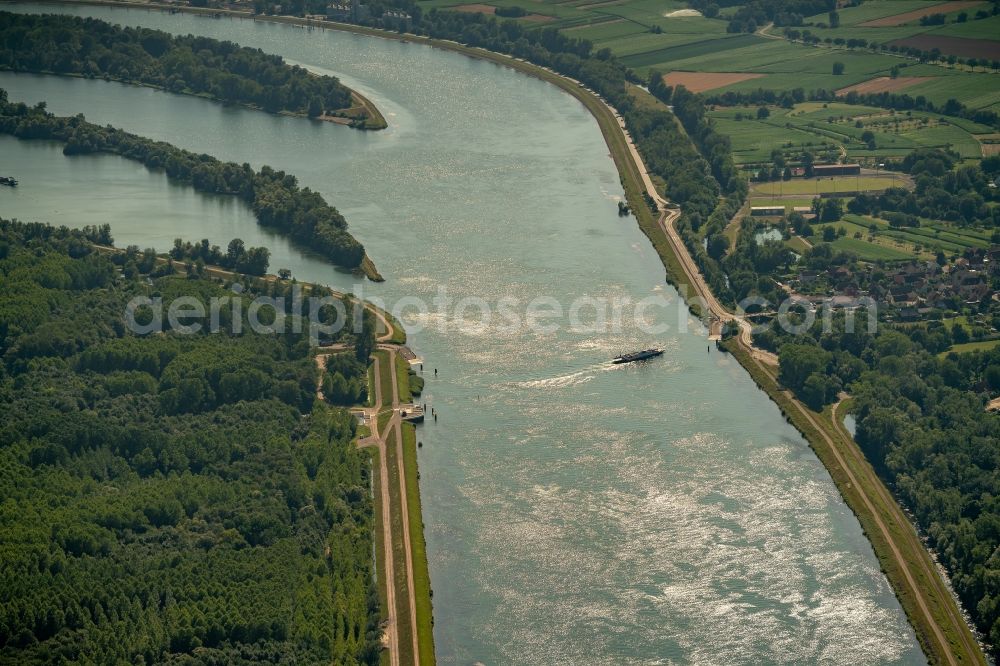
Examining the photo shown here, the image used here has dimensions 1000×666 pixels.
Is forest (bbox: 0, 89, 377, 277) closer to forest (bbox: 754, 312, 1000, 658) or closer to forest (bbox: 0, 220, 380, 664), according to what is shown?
forest (bbox: 0, 220, 380, 664)

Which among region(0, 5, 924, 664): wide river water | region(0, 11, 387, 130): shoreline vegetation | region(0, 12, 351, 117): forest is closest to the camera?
region(0, 5, 924, 664): wide river water

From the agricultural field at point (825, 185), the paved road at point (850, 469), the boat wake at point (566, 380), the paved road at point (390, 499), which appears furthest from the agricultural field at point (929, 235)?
the paved road at point (390, 499)

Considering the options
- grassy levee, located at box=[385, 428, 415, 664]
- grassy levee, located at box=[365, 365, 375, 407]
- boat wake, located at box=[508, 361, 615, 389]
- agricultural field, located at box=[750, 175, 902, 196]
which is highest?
agricultural field, located at box=[750, 175, 902, 196]

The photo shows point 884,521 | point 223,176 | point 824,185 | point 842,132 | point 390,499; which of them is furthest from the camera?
point 842,132

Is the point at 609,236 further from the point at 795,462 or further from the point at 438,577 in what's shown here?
the point at 438,577

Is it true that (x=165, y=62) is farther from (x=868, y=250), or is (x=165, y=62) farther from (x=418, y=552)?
(x=418, y=552)

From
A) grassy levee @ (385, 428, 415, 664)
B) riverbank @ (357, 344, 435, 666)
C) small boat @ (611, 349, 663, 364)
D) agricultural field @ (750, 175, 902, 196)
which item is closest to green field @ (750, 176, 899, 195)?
agricultural field @ (750, 175, 902, 196)

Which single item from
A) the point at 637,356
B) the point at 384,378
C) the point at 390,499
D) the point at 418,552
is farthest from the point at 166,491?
the point at 637,356
